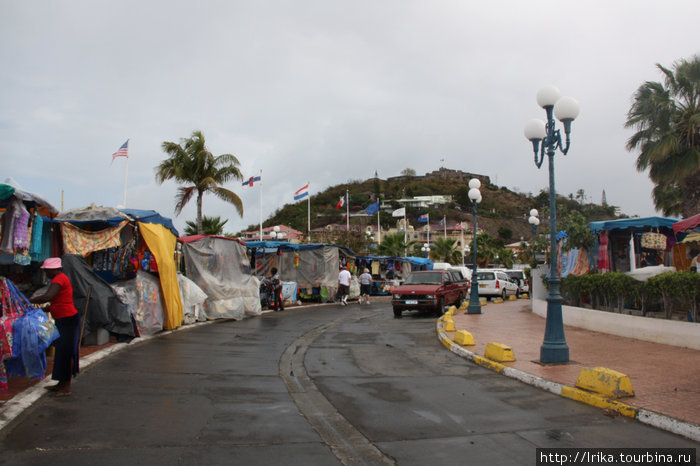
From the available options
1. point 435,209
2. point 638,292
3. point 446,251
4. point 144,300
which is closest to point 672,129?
point 638,292

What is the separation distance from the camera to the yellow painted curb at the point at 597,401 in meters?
5.98

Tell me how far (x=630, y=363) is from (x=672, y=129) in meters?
13.9

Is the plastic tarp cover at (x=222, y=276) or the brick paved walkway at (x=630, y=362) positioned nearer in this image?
the brick paved walkway at (x=630, y=362)

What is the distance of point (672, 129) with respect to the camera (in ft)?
62.7

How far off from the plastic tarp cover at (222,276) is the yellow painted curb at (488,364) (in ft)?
30.6

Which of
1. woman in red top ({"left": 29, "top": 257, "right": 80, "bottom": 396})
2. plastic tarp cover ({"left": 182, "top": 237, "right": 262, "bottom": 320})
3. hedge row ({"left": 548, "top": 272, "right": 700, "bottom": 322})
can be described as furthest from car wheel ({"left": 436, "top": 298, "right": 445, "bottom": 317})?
woman in red top ({"left": 29, "top": 257, "right": 80, "bottom": 396})

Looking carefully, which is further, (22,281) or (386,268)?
(386,268)

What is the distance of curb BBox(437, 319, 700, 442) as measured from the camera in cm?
527

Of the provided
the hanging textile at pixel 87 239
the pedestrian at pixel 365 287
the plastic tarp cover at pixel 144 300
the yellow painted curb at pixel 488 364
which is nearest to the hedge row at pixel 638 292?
the yellow painted curb at pixel 488 364

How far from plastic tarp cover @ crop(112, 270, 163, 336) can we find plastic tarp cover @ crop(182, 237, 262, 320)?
12.1 feet

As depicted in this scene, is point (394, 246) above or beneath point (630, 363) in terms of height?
above

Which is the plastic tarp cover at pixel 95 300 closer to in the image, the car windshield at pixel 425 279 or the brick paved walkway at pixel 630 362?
the brick paved walkway at pixel 630 362

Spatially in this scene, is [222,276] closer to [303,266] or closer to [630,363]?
[303,266]

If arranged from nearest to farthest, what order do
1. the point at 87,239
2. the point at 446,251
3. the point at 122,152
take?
1. the point at 87,239
2. the point at 122,152
3. the point at 446,251
